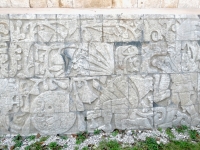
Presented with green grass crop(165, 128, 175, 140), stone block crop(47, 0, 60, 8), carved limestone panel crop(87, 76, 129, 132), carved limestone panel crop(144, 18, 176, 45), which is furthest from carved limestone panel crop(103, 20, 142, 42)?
green grass crop(165, 128, 175, 140)

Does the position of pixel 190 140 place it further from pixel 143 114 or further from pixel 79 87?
pixel 79 87

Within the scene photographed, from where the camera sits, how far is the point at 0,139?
138 inches

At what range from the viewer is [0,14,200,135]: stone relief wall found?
343 cm

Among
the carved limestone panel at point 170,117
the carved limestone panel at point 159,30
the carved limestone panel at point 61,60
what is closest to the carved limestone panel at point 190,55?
the carved limestone panel at point 159,30

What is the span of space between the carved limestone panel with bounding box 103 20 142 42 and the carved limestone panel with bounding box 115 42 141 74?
4.0 inches

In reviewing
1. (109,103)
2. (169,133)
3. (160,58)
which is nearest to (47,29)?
(109,103)

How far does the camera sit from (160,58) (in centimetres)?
364

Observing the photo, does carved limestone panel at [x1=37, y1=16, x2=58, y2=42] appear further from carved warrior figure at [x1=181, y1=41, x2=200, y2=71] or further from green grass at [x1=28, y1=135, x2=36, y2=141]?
carved warrior figure at [x1=181, y1=41, x2=200, y2=71]

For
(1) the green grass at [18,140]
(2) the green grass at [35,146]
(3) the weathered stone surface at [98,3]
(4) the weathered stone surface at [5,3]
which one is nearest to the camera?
(2) the green grass at [35,146]

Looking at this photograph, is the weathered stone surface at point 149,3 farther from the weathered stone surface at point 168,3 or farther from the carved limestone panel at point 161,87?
the carved limestone panel at point 161,87

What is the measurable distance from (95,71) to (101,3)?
4.79 feet

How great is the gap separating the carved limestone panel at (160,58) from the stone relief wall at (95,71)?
17 millimetres

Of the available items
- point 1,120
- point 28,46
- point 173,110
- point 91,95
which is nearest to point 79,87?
point 91,95

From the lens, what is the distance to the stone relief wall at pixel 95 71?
11.2 ft
